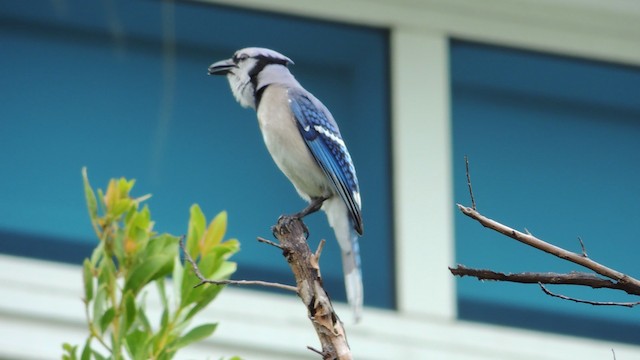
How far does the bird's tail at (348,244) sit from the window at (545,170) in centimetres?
306

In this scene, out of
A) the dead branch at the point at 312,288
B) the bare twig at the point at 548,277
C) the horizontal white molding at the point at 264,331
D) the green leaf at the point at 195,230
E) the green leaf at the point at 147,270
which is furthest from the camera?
the horizontal white molding at the point at 264,331

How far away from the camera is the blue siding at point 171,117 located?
657cm

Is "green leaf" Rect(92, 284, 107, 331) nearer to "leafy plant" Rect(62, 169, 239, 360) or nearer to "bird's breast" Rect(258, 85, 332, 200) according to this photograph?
"leafy plant" Rect(62, 169, 239, 360)

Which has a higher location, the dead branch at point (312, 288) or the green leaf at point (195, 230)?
the green leaf at point (195, 230)

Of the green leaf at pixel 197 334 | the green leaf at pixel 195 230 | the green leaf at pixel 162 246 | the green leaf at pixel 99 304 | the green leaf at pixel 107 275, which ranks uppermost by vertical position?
the green leaf at pixel 195 230

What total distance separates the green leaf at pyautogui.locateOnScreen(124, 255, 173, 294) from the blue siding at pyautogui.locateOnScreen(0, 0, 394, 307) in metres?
3.02

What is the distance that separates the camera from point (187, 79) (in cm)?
680

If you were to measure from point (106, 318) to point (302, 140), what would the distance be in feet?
2.67

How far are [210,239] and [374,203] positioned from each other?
10.5ft

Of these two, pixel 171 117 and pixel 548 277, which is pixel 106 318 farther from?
pixel 171 117

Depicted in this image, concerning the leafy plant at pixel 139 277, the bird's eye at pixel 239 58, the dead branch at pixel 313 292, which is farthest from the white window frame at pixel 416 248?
the dead branch at pixel 313 292

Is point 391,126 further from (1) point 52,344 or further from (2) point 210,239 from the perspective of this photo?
(2) point 210,239

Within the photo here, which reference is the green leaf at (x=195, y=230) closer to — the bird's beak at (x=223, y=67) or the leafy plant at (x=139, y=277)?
the leafy plant at (x=139, y=277)

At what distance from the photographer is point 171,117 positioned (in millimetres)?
6777
